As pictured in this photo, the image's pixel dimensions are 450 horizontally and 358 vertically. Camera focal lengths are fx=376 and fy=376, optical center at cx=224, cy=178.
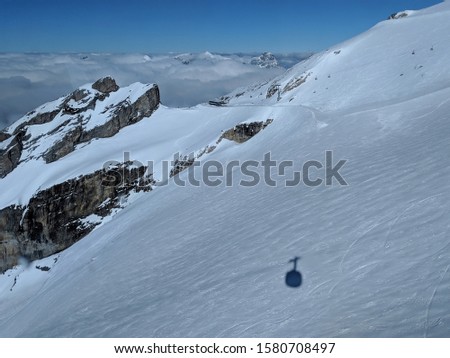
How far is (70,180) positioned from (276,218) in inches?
1090

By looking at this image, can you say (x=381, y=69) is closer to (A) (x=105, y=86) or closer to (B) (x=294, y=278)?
(B) (x=294, y=278)

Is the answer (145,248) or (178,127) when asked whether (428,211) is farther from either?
(178,127)

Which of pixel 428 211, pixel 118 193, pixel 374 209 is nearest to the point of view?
pixel 428 211

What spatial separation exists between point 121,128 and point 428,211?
37039mm

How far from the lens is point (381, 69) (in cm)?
2952

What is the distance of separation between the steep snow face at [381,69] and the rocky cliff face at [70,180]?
15.8 metres

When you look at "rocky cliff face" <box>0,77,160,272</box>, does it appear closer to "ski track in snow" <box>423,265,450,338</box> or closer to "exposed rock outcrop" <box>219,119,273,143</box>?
"exposed rock outcrop" <box>219,119,273,143</box>

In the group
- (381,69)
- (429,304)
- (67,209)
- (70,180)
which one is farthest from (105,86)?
(429,304)

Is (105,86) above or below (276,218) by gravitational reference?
above

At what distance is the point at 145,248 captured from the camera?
14602 millimetres

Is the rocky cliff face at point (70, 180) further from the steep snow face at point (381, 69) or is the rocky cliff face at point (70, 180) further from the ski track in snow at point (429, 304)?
the ski track in snow at point (429, 304)

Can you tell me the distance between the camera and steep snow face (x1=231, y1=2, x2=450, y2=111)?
24672 millimetres

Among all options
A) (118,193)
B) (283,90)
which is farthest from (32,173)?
(283,90)

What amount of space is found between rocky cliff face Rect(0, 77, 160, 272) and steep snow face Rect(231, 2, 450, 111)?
1580 cm
